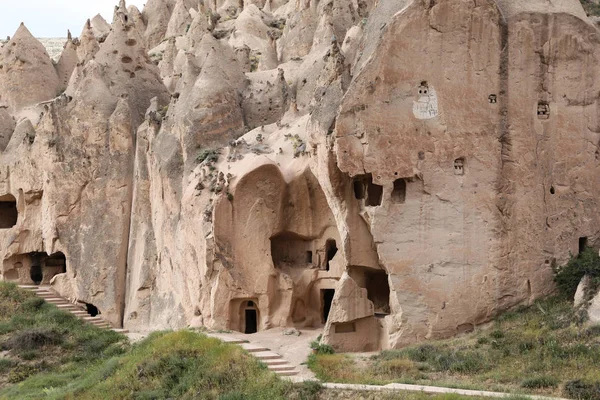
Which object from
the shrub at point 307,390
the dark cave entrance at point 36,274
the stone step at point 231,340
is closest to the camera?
→ the shrub at point 307,390

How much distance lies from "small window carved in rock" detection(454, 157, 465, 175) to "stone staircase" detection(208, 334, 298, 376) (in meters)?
6.62

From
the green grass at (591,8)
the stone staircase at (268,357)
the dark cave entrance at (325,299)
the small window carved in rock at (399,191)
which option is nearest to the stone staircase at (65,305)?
the dark cave entrance at (325,299)

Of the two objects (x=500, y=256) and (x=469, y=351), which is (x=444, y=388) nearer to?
(x=469, y=351)

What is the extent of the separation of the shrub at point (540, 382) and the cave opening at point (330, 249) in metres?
10.7

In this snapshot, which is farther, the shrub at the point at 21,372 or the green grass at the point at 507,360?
the shrub at the point at 21,372

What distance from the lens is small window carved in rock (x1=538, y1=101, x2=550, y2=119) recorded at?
24016mm

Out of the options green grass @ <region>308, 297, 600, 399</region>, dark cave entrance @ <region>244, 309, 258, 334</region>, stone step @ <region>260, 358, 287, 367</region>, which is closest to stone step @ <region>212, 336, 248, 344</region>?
stone step @ <region>260, 358, 287, 367</region>

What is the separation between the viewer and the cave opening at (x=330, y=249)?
28562mm

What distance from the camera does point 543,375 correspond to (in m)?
18.9

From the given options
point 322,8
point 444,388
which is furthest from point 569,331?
point 322,8

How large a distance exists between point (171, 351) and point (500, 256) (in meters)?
8.76

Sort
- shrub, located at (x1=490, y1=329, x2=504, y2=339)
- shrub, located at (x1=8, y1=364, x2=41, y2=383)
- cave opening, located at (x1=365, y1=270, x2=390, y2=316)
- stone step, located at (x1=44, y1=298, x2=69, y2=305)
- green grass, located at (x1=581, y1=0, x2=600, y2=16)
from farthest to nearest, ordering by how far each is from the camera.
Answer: green grass, located at (x1=581, y1=0, x2=600, y2=16), stone step, located at (x1=44, y1=298, x2=69, y2=305), shrub, located at (x1=8, y1=364, x2=41, y2=383), cave opening, located at (x1=365, y1=270, x2=390, y2=316), shrub, located at (x1=490, y1=329, x2=504, y2=339)

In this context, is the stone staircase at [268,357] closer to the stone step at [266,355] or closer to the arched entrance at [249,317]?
the stone step at [266,355]

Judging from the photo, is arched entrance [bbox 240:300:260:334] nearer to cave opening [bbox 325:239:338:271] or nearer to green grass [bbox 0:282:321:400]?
cave opening [bbox 325:239:338:271]
